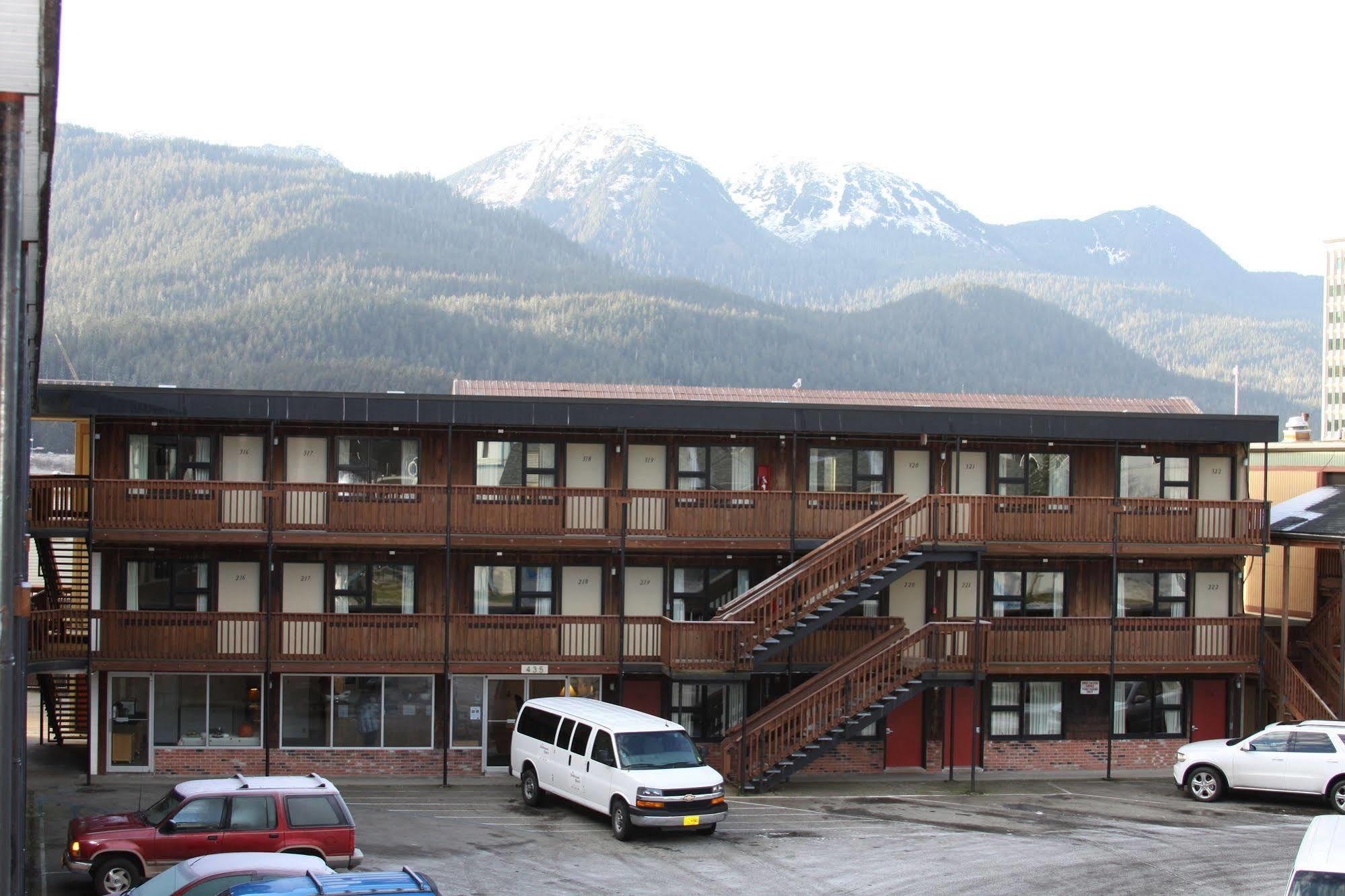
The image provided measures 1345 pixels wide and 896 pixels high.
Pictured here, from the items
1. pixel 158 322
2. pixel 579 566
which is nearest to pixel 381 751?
pixel 579 566

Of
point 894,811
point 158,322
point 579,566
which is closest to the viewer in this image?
point 894,811

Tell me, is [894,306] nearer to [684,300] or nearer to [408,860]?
[684,300]

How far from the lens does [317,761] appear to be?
29312mm

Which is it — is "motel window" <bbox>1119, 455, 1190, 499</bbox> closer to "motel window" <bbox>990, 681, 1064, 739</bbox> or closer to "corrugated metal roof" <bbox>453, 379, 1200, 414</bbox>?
"corrugated metal roof" <bbox>453, 379, 1200, 414</bbox>

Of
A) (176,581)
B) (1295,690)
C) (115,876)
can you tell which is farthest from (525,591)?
(1295,690)

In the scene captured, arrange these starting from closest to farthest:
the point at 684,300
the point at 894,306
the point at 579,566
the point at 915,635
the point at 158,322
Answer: the point at 915,635
the point at 579,566
the point at 158,322
the point at 684,300
the point at 894,306

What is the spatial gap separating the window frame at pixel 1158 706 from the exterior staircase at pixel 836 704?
525 centimetres

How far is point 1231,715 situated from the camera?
106 ft

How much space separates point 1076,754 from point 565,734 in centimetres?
1280

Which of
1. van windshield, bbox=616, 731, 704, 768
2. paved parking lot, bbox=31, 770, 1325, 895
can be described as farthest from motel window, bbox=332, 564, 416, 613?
van windshield, bbox=616, 731, 704, 768

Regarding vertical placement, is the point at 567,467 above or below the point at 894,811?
above

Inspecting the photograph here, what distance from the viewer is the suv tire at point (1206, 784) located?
28125mm

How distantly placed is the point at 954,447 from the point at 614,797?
12279mm

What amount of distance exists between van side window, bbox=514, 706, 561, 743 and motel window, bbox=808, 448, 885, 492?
27.9 feet
